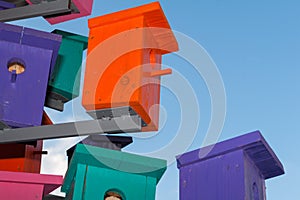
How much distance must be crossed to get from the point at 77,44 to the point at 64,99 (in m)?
0.45

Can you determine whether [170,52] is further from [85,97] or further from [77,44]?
[77,44]

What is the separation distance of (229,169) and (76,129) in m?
0.98

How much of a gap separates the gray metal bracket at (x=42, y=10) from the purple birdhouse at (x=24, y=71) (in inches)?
5.6

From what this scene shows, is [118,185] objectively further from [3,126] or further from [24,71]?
[24,71]

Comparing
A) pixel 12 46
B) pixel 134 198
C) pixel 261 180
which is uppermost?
pixel 12 46

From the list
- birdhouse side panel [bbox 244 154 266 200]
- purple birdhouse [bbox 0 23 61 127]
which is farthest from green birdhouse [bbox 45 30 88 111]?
birdhouse side panel [bbox 244 154 266 200]

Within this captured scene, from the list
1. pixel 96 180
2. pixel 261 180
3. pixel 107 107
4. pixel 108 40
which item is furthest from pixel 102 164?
pixel 261 180

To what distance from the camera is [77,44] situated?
166 inches

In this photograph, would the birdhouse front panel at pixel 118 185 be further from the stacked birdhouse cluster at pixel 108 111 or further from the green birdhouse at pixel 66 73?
the green birdhouse at pixel 66 73

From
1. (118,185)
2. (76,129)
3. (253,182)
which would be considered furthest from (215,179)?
(76,129)

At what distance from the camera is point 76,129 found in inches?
109

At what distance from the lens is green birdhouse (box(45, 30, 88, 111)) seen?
3945 mm

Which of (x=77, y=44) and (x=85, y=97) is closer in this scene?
(x=85, y=97)

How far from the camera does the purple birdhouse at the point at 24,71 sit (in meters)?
2.99
